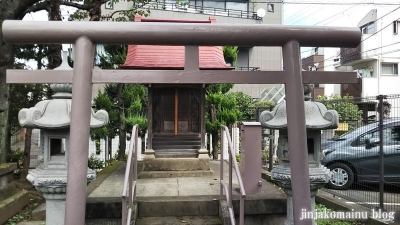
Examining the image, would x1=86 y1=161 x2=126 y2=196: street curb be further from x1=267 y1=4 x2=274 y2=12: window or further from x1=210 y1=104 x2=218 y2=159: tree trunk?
x1=267 y1=4 x2=274 y2=12: window

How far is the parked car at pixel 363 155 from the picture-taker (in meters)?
6.77

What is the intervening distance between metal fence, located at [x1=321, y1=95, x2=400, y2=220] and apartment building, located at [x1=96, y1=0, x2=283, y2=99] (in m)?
13.5

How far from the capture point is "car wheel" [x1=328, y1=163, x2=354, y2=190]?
297 inches

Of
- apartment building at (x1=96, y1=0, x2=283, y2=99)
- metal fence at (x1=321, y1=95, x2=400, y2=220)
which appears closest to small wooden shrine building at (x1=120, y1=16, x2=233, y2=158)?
metal fence at (x1=321, y1=95, x2=400, y2=220)

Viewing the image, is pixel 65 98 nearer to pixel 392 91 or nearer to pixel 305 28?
pixel 305 28

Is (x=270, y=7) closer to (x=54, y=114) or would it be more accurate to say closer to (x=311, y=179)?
(x=311, y=179)

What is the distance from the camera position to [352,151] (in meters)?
7.57

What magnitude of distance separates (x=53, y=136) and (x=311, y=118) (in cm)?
336

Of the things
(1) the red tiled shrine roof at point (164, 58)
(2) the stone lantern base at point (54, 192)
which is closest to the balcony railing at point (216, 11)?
(1) the red tiled shrine roof at point (164, 58)

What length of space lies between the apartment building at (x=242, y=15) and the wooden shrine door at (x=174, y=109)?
11.7 metres

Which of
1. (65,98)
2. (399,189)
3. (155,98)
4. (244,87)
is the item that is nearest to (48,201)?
(65,98)

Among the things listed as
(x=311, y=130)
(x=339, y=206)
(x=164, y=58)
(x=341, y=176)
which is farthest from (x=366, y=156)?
(x=164, y=58)

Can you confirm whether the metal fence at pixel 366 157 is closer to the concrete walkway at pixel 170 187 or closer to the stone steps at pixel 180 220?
the concrete walkway at pixel 170 187

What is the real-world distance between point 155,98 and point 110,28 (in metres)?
6.68
